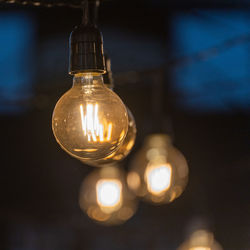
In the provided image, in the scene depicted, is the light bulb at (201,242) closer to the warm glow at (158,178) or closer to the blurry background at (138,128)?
the warm glow at (158,178)

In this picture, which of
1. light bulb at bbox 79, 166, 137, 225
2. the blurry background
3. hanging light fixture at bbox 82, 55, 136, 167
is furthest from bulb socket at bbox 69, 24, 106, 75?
the blurry background

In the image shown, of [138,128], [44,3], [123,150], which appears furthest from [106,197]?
[44,3]

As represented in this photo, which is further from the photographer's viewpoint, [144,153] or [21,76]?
[21,76]

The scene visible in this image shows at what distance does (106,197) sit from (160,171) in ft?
8.60

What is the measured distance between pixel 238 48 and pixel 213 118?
120cm

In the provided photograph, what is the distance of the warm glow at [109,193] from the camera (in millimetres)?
6835

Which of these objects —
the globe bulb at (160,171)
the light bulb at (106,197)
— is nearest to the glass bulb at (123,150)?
the globe bulb at (160,171)

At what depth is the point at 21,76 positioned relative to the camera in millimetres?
11070

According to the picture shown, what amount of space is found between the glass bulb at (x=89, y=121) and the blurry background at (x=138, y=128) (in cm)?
838

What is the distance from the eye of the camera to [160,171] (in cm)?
425

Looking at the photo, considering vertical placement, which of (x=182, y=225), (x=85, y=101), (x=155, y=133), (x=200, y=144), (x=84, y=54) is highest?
(x=200, y=144)

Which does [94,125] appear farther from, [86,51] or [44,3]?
[44,3]

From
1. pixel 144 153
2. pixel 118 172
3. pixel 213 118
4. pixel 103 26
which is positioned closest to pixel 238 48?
pixel 213 118

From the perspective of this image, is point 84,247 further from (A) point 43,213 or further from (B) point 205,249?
(B) point 205,249
